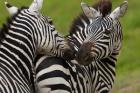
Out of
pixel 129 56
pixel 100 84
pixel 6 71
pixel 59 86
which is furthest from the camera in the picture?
pixel 129 56

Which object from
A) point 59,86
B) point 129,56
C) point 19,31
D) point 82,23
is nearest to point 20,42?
point 19,31

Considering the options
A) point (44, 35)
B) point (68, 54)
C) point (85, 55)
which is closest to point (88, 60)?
point (85, 55)

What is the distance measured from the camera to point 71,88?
37.2ft

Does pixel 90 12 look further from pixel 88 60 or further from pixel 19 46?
pixel 19 46

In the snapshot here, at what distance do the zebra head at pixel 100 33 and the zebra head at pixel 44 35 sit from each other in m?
0.36

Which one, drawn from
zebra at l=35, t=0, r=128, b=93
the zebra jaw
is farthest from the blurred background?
the zebra jaw

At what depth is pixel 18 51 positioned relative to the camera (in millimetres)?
→ 10570

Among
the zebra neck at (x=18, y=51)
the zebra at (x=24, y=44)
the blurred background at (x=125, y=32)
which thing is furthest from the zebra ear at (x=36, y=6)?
the blurred background at (x=125, y=32)

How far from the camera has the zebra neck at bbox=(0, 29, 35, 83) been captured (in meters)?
10.4

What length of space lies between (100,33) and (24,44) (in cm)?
177

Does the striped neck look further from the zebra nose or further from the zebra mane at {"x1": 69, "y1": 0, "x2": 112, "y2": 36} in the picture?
the zebra mane at {"x1": 69, "y1": 0, "x2": 112, "y2": 36}

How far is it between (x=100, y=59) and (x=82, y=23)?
74cm

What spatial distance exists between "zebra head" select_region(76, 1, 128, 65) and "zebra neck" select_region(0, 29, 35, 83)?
111cm

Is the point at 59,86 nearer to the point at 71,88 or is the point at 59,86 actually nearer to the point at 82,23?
the point at 71,88
